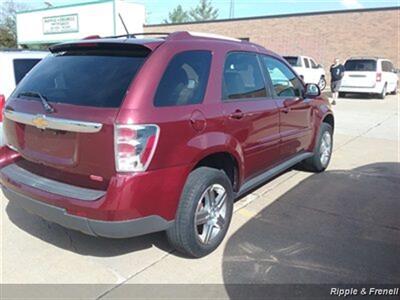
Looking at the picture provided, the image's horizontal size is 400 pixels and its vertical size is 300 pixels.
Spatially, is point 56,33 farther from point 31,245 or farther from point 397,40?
point 31,245

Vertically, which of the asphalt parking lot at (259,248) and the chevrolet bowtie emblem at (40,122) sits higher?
the chevrolet bowtie emblem at (40,122)

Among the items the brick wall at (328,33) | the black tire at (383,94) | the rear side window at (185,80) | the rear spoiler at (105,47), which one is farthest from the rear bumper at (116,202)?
the brick wall at (328,33)

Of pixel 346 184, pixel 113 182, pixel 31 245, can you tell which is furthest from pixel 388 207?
pixel 31 245

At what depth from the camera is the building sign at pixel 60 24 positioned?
34688 millimetres

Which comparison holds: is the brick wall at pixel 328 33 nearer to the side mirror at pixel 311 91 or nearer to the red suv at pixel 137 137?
the side mirror at pixel 311 91

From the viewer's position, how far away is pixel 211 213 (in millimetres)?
3752

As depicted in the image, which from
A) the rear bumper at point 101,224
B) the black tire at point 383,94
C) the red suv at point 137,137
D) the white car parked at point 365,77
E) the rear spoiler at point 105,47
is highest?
the rear spoiler at point 105,47

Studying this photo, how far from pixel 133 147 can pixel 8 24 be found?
52992 millimetres

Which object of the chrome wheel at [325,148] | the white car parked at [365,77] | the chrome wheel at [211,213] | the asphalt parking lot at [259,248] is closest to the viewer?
the asphalt parking lot at [259,248]

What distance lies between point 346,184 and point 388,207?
3.04 feet

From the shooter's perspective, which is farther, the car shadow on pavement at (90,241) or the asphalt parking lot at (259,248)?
the car shadow on pavement at (90,241)

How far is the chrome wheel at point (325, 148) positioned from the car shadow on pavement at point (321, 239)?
0.69 meters

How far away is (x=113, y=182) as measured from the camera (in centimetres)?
294

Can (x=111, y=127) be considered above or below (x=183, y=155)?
above
